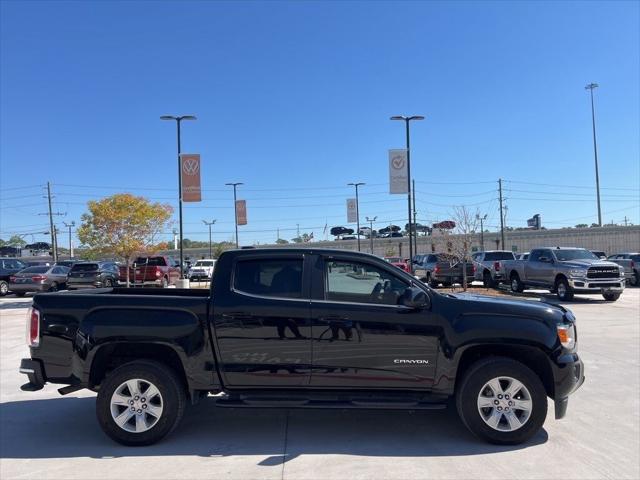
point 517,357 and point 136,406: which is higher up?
point 517,357

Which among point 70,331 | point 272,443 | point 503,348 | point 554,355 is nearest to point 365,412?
point 272,443

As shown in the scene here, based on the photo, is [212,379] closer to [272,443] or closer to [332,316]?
[272,443]

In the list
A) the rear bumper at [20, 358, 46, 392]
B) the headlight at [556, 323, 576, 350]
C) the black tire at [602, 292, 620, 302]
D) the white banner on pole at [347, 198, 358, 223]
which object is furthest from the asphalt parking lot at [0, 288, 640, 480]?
the white banner on pole at [347, 198, 358, 223]

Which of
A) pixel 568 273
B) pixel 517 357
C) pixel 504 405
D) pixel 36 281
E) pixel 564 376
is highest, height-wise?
pixel 36 281

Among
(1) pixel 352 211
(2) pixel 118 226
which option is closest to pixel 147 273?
(2) pixel 118 226

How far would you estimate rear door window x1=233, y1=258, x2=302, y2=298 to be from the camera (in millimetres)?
5074

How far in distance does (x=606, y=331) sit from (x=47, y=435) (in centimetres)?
1155

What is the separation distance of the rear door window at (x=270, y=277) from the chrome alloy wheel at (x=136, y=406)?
1288mm

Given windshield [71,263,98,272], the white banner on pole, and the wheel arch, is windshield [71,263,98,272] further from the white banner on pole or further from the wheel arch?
the white banner on pole

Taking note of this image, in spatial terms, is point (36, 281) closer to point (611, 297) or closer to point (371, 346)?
point (371, 346)

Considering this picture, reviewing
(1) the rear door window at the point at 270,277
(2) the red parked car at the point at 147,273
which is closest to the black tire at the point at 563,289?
(1) the rear door window at the point at 270,277

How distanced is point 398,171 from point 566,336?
20.9m

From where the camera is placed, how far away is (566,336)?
4977 mm

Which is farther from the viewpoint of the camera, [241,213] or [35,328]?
[241,213]
